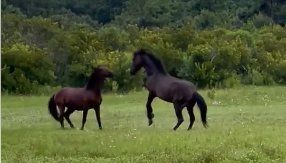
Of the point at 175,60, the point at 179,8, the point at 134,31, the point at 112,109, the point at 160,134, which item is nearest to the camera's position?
the point at 160,134

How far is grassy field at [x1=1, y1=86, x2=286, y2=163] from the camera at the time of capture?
45.1 ft

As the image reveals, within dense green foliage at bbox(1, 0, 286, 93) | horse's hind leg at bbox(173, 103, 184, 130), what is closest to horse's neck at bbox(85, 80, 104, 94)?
horse's hind leg at bbox(173, 103, 184, 130)

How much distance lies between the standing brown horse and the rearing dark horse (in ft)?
2.99

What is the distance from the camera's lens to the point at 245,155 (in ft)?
44.4

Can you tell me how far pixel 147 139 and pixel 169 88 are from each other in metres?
2.68

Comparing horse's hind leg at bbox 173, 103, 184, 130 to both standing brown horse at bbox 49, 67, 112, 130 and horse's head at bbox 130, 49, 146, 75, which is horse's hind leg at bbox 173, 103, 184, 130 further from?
standing brown horse at bbox 49, 67, 112, 130

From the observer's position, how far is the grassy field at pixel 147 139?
13742mm

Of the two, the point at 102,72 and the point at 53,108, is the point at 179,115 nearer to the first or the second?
the point at 102,72

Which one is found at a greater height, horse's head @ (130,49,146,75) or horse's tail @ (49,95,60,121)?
horse's head @ (130,49,146,75)

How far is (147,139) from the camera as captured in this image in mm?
15164

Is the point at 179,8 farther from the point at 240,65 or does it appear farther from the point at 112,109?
the point at 112,109

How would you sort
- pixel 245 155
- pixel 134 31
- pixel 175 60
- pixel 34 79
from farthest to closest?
pixel 134 31 → pixel 175 60 → pixel 34 79 → pixel 245 155

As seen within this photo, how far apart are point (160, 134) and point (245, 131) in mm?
1873

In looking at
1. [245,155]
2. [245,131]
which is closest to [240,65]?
[245,131]
